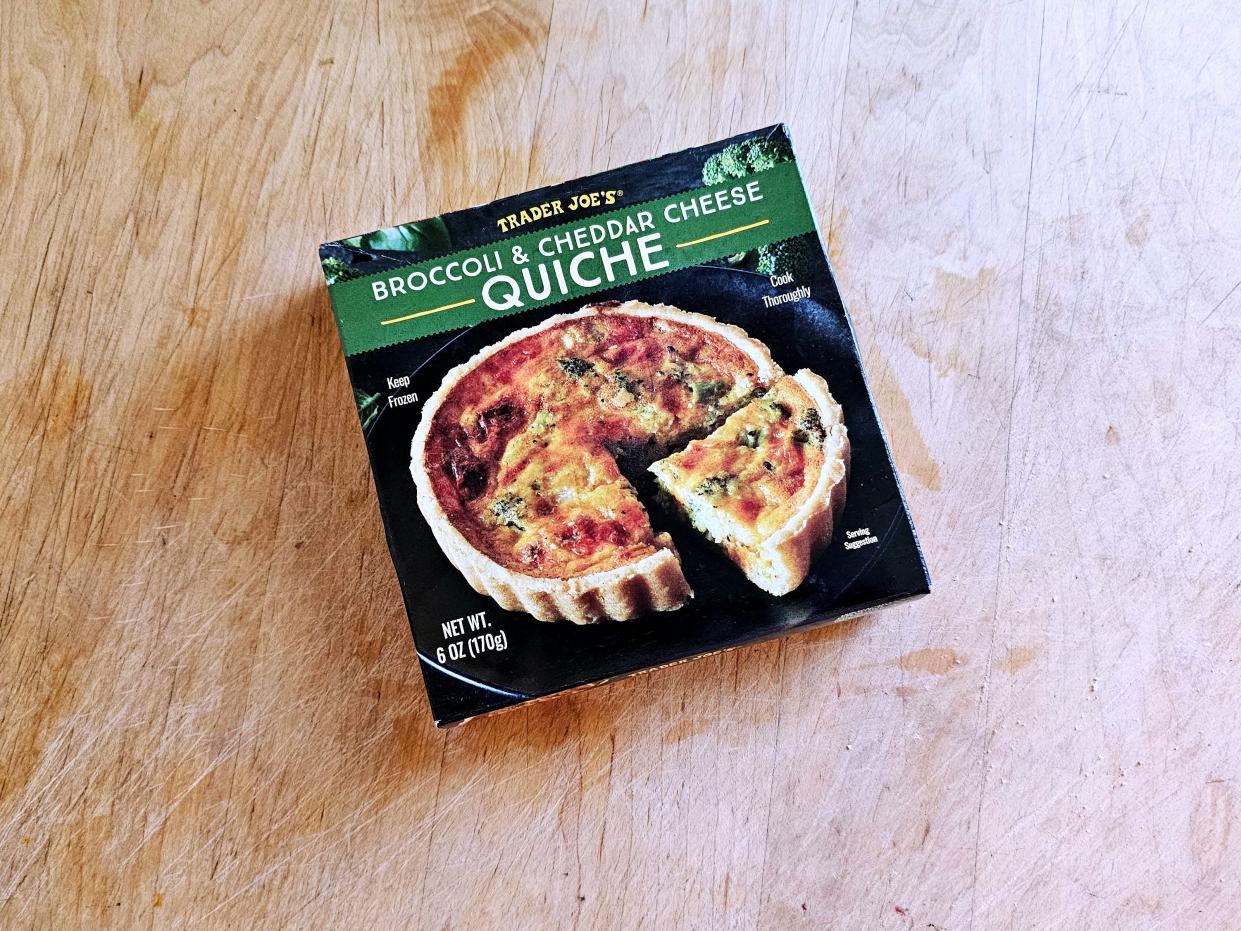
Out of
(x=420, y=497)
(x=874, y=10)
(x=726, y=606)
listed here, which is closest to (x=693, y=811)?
(x=726, y=606)

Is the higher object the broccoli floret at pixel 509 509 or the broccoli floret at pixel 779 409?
the broccoli floret at pixel 779 409

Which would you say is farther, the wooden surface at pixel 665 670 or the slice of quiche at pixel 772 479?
the wooden surface at pixel 665 670

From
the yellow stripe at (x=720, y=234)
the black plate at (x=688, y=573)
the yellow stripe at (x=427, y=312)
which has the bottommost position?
the black plate at (x=688, y=573)

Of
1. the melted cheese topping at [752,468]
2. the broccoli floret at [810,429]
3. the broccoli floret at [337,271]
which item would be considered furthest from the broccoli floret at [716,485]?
the broccoli floret at [337,271]

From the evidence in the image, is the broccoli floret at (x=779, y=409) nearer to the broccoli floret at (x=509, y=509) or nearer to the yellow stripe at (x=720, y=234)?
the yellow stripe at (x=720, y=234)

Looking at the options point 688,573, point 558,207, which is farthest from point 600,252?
point 688,573

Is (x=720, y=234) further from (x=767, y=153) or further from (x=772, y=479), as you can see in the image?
(x=772, y=479)

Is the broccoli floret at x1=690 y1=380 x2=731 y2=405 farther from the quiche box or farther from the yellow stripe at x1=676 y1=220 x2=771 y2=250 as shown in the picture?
the yellow stripe at x1=676 y1=220 x2=771 y2=250
